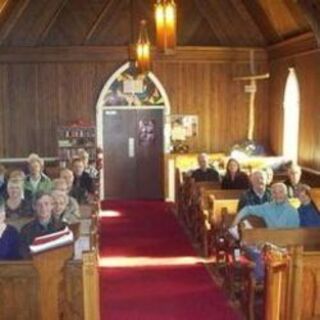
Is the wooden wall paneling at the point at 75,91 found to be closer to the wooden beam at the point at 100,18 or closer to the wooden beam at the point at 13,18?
the wooden beam at the point at 100,18

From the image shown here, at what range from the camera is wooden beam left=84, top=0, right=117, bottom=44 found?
1309 cm

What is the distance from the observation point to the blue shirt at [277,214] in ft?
21.5

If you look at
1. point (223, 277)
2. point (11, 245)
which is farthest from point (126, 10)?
point (11, 245)

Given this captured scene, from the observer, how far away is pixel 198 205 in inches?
363

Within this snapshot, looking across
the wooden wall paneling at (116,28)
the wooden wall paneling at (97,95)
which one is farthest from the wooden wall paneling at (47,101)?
the wooden wall paneling at (116,28)

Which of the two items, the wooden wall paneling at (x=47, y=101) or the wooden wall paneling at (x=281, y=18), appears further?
the wooden wall paneling at (x=47, y=101)

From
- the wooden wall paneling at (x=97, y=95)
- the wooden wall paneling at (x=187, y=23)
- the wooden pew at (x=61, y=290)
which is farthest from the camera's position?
the wooden wall paneling at (x=187, y=23)

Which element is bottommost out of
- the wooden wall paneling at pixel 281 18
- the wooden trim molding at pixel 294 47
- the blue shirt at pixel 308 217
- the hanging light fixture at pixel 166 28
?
the blue shirt at pixel 308 217

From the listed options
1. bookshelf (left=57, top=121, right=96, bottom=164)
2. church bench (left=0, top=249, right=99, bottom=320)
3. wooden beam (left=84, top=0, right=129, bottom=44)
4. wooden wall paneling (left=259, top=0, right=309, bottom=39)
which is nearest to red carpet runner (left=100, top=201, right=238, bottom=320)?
church bench (left=0, top=249, right=99, bottom=320)

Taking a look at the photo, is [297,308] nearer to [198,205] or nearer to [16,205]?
[16,205]

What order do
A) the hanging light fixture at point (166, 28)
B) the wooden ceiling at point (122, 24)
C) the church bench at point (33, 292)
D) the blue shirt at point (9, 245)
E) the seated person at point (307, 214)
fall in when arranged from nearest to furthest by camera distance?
the church bench at point (33, 292) < the blue shirt at point (9, 245) < the hanging light fixture at point (166, 28) < the seated person at point (307, 214) < the wooden ceiling at point (122, 24)

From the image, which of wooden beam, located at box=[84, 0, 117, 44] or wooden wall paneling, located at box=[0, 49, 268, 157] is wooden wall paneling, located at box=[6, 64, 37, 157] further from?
wooden beam, located at box=[84, 0, 117, 44]

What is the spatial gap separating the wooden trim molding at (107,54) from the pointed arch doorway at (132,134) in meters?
0.41

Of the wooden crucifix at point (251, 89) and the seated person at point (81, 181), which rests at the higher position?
the wooden crucifix at point (251, 89)
